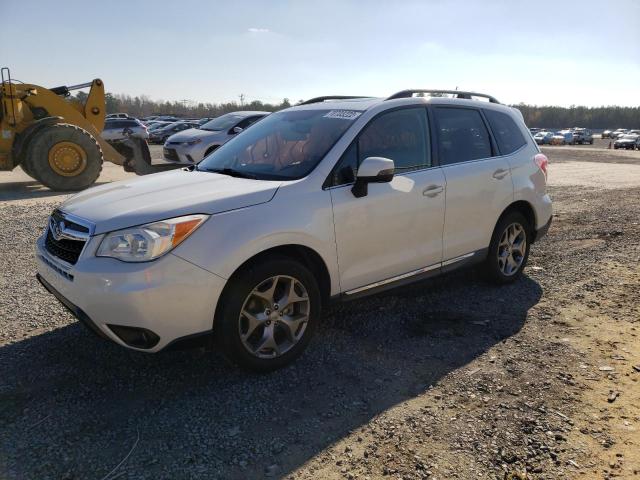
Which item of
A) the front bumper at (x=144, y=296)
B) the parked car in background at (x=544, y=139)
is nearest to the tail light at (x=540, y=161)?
the front bumper at (x=144, y=296)

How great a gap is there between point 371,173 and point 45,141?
9828mm

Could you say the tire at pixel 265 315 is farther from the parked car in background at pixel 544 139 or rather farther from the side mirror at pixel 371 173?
the parked car in background at pixel 544 139

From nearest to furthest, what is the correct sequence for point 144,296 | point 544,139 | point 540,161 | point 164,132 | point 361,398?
point 144,296 < point 361,398 < point 540,161 < point 164,132 < point 544,139

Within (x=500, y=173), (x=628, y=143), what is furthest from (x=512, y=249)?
(x=628, y=143)

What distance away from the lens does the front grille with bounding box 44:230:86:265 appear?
3.07 metres

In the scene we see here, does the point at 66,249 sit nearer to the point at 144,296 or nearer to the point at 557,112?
the point at 144,296

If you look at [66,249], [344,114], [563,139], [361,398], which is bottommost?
[361,398]

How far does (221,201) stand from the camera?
308cm

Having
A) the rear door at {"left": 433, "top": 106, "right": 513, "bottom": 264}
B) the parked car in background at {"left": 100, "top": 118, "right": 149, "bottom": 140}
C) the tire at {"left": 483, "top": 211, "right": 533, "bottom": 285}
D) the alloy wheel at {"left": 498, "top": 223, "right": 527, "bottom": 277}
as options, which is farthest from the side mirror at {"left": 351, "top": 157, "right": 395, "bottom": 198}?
the parked car in background at {"left": 100, "top": 118, "right": 149, "bottom": 140}

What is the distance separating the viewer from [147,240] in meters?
2.83

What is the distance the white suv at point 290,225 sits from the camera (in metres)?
2.86

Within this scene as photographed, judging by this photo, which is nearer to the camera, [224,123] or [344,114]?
[344,114]

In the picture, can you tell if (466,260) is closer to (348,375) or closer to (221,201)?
(348,375)

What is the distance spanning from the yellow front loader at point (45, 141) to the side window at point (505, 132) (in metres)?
7.83
